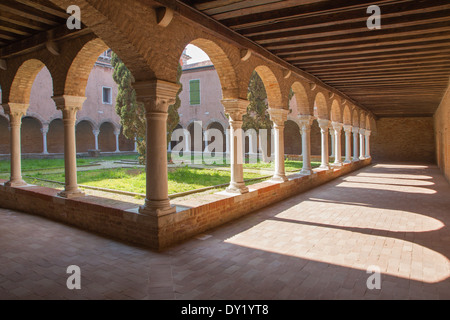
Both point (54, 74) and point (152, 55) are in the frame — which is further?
point (54, 74)

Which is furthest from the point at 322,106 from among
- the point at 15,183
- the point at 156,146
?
the point at 15,183

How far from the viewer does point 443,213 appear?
256 inches

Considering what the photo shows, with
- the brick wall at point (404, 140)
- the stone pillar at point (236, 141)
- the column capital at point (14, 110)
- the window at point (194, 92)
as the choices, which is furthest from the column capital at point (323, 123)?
the window at point (194, 92)

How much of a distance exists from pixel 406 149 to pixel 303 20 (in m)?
21.6

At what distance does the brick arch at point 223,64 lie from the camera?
227 inches

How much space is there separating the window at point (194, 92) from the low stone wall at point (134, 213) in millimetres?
17945

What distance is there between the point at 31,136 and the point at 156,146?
2073 cm

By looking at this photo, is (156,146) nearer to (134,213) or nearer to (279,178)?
(134,213)

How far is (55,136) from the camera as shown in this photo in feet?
75.0

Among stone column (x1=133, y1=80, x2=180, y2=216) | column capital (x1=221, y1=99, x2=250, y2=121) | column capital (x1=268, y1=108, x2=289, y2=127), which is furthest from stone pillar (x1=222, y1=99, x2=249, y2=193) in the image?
stone column (x1=133, y1=80, x2=180, y2=216)

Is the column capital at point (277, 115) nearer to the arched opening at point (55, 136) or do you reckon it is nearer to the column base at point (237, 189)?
the column base at point (237, 189)

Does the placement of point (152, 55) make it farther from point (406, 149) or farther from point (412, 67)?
point (406, 149)
